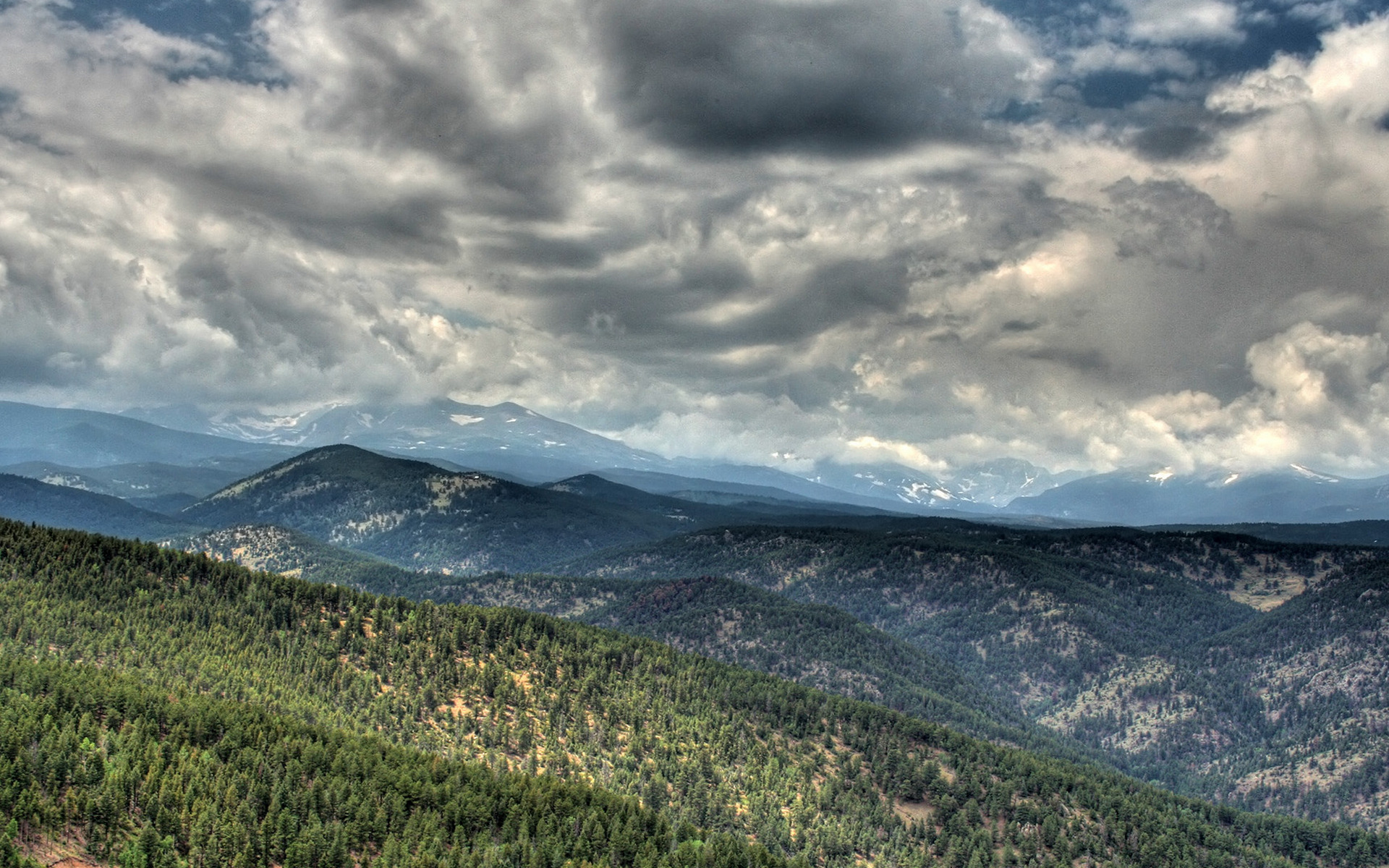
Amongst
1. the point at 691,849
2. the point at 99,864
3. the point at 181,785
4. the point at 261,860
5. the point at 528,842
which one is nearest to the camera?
the point at 99,864

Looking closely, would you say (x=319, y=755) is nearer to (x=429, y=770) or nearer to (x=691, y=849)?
(x=429, y=770)

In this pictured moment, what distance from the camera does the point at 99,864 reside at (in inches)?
4488

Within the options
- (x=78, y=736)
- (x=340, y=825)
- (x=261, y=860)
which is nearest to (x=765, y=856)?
(x=340, y=825)

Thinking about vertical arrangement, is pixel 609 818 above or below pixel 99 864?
below

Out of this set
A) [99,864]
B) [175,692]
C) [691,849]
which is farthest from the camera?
[175,692]

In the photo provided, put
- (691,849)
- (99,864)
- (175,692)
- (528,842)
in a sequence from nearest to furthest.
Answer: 1. (99,864)
2. (528,842)
3. (691,849)
4. (175,692)

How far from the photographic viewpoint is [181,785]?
138 metres

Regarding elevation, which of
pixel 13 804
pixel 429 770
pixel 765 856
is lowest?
pixel 765 856

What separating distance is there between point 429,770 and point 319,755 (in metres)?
23.1

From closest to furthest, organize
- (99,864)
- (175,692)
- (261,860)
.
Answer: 1. (99,864)
2. (261,860)
3. (175,692)

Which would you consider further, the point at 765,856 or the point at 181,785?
the point at 765,856

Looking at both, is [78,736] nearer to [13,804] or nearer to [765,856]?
[13,804]

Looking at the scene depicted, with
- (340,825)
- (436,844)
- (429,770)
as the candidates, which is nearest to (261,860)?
(340,825)

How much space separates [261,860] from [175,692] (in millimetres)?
72853
